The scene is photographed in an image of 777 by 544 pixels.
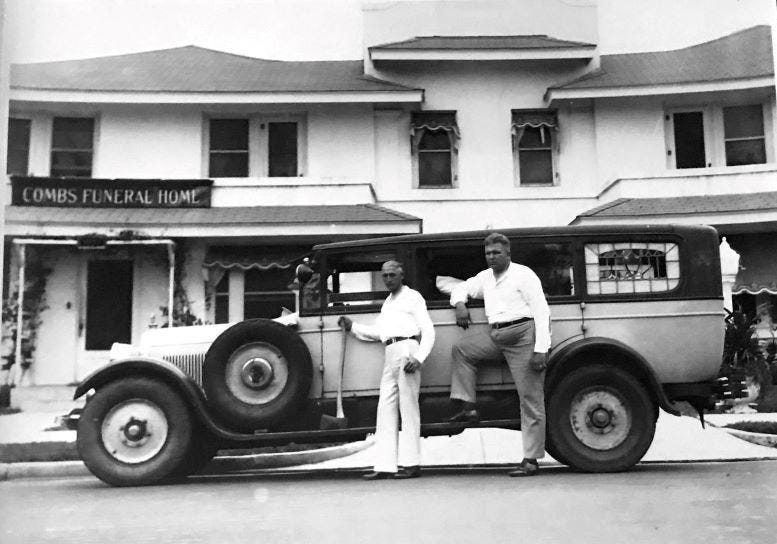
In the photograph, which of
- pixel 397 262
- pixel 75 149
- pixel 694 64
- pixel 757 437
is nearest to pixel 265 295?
pixel 397 262

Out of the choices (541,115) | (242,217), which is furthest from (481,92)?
(242,217)

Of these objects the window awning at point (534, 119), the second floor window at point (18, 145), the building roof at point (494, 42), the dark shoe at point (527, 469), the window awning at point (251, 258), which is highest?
the building roof at point (494, 42)

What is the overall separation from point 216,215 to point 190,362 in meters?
1.20

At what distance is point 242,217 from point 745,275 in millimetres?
3783

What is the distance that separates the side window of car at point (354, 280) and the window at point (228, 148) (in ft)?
4.40

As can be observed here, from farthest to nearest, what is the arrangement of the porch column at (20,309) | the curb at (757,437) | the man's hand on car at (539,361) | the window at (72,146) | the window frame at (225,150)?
the window frame at (225,150), the curb at (757,437), the window at (72,146), the man's hand on car at (539,361), the porch column at (20,309)

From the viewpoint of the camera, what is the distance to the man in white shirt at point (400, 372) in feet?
16.3

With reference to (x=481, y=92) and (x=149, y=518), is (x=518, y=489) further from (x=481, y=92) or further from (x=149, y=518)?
(x=481, y=92)

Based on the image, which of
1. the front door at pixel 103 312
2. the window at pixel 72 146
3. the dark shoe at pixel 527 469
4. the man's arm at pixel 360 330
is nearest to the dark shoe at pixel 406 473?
the dark shoe at pixel 527 469

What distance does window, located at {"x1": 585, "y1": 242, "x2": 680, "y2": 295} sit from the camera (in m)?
5.22

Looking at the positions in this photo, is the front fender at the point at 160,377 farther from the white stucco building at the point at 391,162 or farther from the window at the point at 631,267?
the window at the point at 631,267

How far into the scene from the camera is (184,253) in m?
5.87

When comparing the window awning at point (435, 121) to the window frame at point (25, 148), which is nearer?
the window frame at point (25, 148)

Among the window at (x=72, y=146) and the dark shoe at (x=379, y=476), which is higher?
the window at (x=72, y=146)
